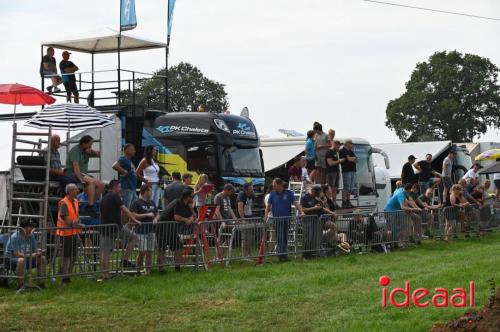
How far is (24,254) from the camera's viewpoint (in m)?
15.0

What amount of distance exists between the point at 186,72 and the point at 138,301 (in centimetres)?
7531

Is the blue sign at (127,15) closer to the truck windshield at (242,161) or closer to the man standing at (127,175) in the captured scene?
the truck windshield at (242,161)

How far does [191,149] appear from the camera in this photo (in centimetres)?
2406

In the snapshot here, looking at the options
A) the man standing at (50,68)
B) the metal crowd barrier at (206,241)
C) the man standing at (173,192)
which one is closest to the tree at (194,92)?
the man standing at (50,68)

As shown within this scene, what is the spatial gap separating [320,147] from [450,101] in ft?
209

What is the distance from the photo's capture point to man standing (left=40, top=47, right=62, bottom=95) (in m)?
25.3

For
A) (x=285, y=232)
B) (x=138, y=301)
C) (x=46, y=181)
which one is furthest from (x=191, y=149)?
(x=138, y=301)

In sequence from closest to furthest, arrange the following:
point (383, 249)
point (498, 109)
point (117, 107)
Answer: point (383, 249), point (117, 107), point (498, 109)

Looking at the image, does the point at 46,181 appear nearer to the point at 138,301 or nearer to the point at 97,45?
the point at 138,301

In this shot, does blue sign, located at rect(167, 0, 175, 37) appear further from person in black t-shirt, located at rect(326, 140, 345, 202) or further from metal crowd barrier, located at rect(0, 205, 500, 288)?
metal crowd barrier, located at rect(0, 205, 500, 288)

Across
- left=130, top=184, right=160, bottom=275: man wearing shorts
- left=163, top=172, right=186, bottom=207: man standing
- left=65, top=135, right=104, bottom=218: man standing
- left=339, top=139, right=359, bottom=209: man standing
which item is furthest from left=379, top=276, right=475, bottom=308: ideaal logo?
left=339, top=139, right=359, bottom=209: man standing

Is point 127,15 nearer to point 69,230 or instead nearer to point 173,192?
point 173,192

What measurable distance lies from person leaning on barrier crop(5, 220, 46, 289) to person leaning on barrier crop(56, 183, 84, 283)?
534 mm

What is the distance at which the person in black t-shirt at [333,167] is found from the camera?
23.6m
